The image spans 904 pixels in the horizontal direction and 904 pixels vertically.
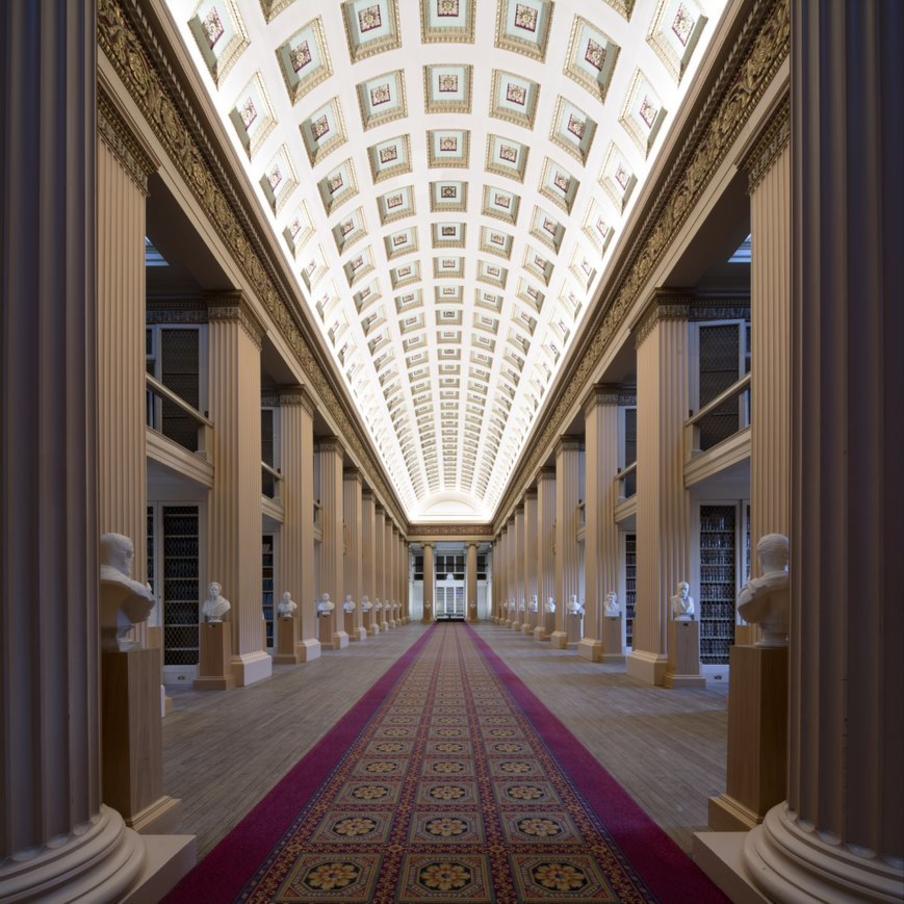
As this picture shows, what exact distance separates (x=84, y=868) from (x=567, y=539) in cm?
2014

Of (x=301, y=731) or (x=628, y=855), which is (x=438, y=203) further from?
(x=628, y=855)

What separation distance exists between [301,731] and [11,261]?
635 cm

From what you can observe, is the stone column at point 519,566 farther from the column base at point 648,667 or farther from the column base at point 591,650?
the column base at point 648,667

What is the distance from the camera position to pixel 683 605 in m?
11.7

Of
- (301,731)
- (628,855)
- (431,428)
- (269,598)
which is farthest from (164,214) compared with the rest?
(431,428)

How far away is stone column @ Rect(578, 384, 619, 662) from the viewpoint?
1742 centimetres

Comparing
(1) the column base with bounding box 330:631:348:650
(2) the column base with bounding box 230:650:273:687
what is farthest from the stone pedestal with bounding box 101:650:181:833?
(1) the column base with bounding box 330:631:348:650

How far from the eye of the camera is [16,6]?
3.16 meters

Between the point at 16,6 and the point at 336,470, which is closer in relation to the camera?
the point at 16,6

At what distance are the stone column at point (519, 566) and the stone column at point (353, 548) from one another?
10.4m

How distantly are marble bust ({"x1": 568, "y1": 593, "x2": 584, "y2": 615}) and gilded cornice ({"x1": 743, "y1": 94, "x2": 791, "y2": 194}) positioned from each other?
13796mm

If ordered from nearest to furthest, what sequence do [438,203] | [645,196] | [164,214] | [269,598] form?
[164,214] → [645,196] → [269,598] → [438,203]
